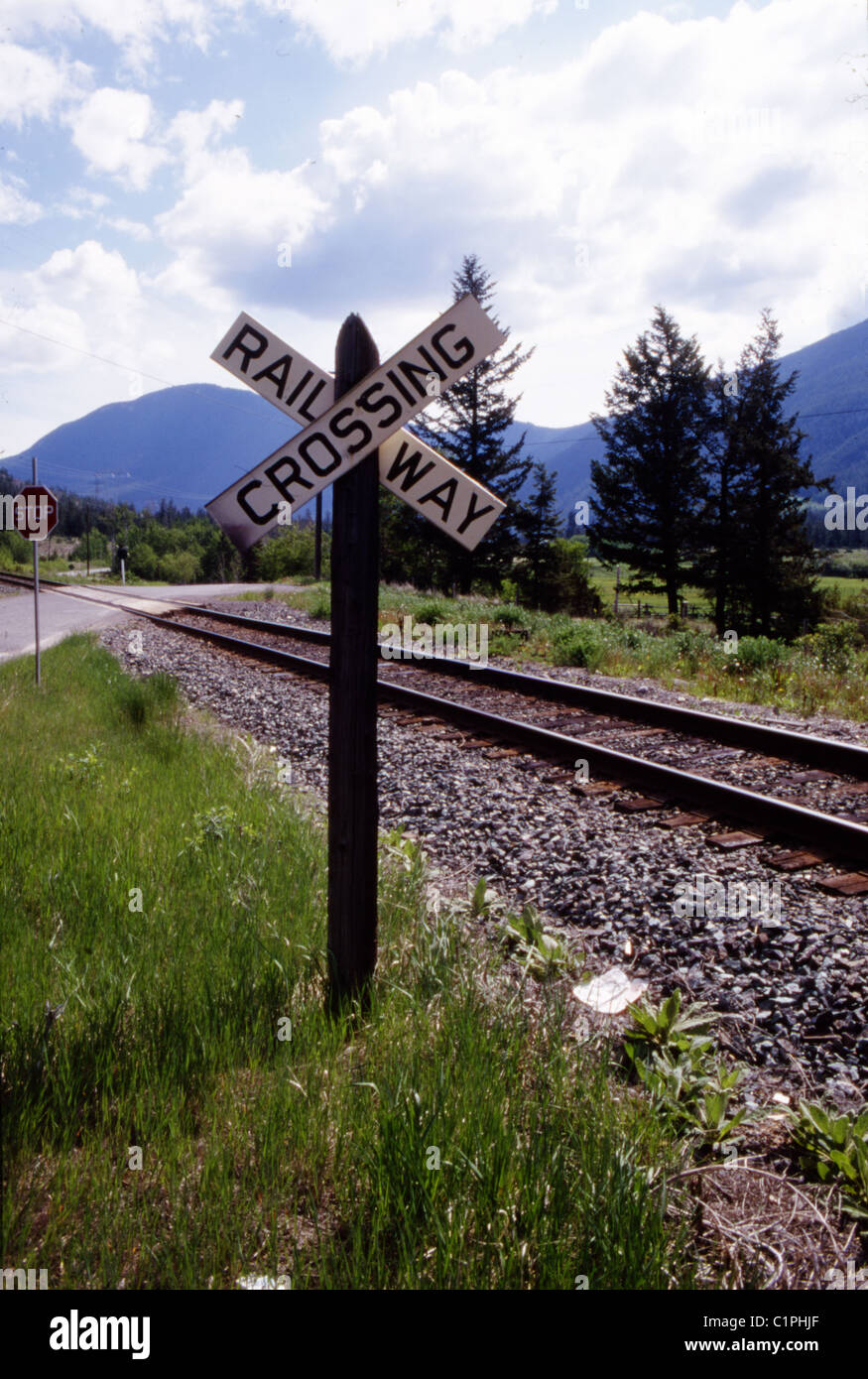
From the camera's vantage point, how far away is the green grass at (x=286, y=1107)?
176cm

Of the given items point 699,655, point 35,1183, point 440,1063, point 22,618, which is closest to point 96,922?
point 35,1183

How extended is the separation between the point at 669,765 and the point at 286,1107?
5.07 meters

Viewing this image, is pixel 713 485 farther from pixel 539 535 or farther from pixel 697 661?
pixel 697 661

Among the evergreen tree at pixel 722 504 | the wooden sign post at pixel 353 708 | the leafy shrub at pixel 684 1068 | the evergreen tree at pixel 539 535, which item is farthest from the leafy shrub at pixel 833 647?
the evergreen tree at pixel 539 535

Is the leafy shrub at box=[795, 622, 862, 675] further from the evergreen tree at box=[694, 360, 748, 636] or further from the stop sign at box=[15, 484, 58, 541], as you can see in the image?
the stop sign at box=[15, 484, 58, 541]

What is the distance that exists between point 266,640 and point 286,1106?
13274 mm

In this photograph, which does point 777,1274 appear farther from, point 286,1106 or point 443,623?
point 443,623

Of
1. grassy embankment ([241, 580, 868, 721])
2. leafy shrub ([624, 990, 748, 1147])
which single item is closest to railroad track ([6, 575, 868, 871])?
leafy shrub ([624, 990, 748, 1147])

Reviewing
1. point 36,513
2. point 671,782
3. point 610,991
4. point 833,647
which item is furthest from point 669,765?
point 833,647

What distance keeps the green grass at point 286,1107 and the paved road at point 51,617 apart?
37.0ft

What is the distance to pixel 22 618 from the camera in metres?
20.2

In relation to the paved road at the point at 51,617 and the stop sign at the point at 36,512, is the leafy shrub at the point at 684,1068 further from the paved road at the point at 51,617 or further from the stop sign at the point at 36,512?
the paved road at the point at 51,617

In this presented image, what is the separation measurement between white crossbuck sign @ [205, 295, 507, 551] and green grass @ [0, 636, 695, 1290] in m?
1.50

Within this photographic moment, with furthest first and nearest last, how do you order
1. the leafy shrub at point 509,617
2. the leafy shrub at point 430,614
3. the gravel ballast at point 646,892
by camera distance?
1. the leafy shrub at point 430,614
2. the leafy shrub at point 509,617
3. the gravel ballast at point 646,892
